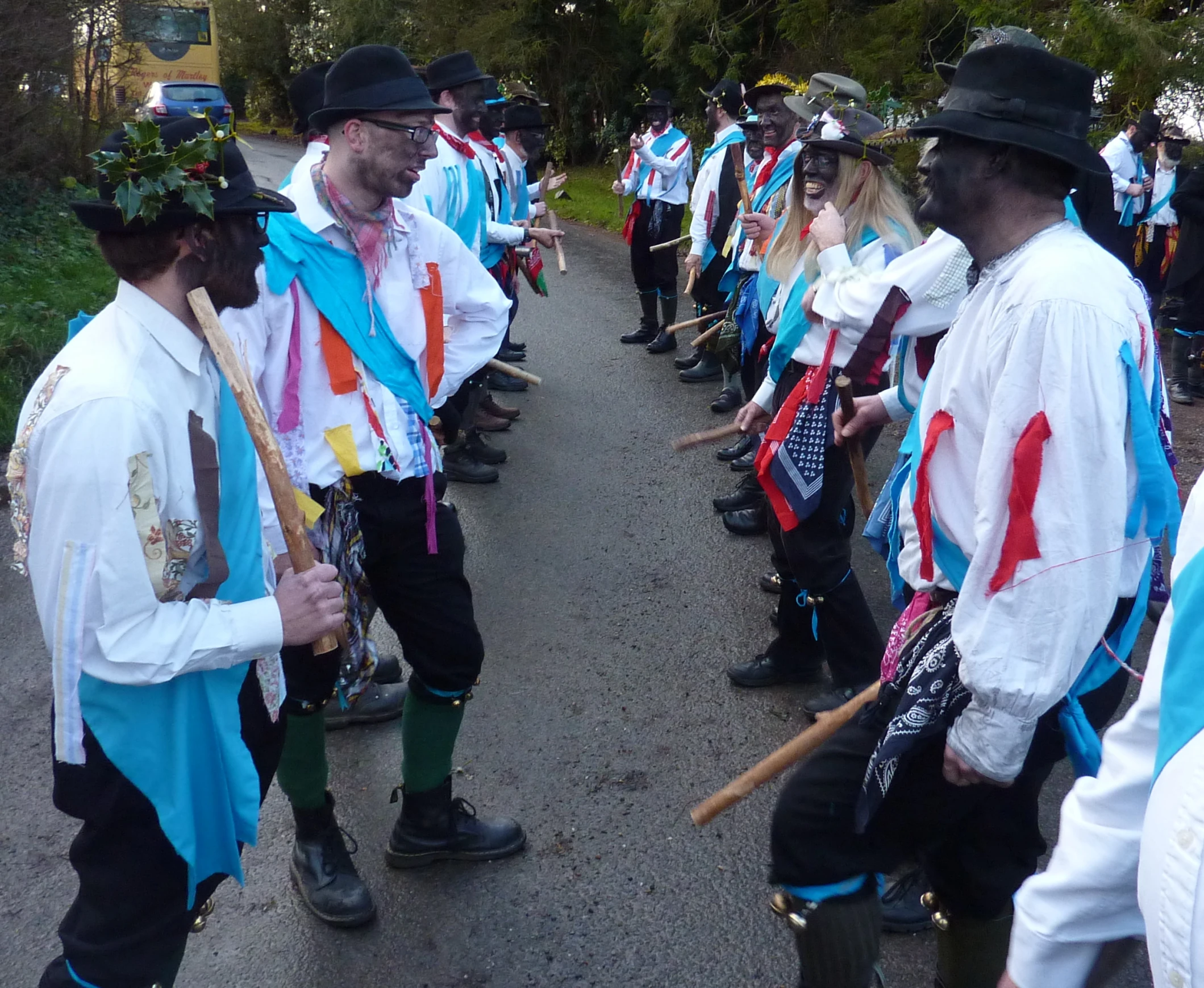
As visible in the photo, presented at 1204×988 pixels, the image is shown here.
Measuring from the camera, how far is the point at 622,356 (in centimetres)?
941

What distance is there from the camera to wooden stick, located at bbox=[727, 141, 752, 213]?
6.58 metres

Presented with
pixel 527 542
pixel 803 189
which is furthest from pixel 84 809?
pixel 527 542

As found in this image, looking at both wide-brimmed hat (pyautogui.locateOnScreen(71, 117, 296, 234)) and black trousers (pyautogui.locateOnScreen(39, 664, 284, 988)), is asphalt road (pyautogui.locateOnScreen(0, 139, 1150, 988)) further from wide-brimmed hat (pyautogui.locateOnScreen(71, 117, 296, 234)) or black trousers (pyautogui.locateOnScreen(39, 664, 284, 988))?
wide-brimmed hat (pyautogui.locateOnScreen(71, 117, 296, 234))

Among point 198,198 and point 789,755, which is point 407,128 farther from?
point 789,755

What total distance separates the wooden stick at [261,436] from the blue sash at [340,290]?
64 cm

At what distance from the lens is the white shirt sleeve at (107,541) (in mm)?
1831

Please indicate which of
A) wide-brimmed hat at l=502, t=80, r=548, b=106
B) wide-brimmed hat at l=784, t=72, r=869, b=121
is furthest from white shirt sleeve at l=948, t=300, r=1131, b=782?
wide-brimmed hat at l=502, t=80, r=548, b=106

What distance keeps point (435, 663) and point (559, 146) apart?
23.1m

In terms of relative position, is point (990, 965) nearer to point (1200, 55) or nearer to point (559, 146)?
point (1200, 55)

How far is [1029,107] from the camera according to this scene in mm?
2037

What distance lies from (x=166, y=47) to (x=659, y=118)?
524 inches

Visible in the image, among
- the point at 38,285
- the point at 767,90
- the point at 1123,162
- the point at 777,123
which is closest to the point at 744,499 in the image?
the point at 777,123

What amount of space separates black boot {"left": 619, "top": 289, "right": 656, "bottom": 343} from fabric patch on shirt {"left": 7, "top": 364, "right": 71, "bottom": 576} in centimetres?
807

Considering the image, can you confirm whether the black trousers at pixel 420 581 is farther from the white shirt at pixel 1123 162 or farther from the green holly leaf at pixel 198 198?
the white shirt at pixel 1123 162
